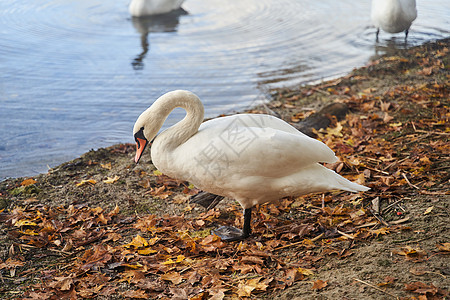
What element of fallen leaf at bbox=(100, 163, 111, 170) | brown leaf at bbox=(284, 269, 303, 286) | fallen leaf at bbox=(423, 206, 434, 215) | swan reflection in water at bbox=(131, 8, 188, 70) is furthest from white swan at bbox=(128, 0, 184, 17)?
brown leaf at bbox=(284, 269, 303, 286)

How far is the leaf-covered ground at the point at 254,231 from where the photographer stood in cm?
313

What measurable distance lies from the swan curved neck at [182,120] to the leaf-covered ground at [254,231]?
0.84 metres

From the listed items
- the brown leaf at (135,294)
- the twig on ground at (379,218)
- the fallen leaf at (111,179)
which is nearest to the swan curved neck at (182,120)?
the brown leaf at (135,294)

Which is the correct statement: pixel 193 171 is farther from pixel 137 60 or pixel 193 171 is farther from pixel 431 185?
pixel 137 60

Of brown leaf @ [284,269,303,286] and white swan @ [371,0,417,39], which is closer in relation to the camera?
brown leaf @ [284,269,303,286]

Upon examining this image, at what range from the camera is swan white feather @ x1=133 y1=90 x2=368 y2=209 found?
365cm

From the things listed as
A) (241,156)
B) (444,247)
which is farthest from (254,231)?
(444,247)

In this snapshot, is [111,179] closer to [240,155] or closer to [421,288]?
[240,155]

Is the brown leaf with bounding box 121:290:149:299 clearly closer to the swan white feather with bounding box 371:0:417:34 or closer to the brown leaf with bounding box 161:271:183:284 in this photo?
the brown leaf with bounding box 161:271:183:284

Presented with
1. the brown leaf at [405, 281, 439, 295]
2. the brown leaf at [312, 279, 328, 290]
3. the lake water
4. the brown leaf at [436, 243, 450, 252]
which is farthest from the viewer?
the lake water

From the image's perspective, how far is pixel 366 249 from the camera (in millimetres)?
3369

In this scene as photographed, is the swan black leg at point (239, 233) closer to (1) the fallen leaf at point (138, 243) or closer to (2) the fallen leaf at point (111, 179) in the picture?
(1) the fallen leaf at point (138, 243)

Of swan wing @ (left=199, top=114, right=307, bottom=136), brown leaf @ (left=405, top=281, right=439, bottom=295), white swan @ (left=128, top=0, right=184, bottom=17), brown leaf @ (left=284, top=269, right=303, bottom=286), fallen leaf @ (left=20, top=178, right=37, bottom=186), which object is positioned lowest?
fallen leaf @ (left=20, top=178, right=37, bottom=186)

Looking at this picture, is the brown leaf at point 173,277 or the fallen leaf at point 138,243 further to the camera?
the fallen leaf at point 138,243
